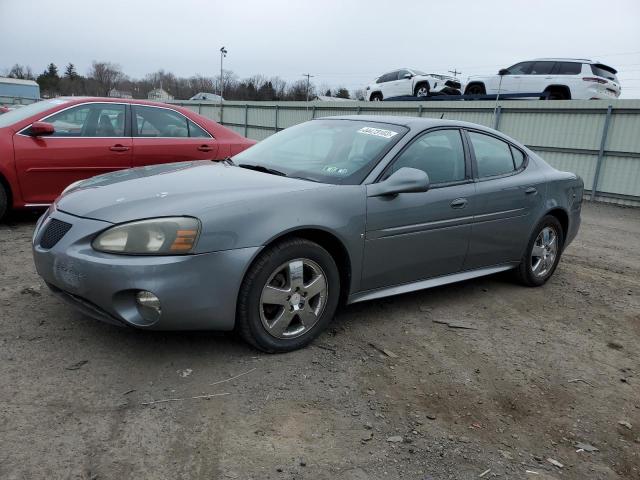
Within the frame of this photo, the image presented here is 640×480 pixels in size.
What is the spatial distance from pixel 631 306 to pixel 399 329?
7.76 feet

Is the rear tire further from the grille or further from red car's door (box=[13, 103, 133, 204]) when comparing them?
the grille

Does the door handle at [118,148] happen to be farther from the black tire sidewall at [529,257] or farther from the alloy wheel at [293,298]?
the black tire sidewall at [529,257]

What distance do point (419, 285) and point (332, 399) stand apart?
147 cm

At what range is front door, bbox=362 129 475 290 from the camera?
375 centimetres

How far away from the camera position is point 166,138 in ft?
22.4

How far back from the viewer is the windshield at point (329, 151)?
3.82 metres

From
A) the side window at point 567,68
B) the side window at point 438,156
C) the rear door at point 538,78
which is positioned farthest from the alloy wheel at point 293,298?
the rear door at point 538,78

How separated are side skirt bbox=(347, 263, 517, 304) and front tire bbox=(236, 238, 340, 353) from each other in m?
0.28

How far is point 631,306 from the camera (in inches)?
192

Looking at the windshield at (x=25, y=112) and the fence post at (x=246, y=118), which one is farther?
the fence post at (x=246, y=118)

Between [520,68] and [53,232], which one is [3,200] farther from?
[520,68]

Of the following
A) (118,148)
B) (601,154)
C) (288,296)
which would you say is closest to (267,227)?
(288,296)

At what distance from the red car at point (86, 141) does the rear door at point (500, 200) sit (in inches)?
142

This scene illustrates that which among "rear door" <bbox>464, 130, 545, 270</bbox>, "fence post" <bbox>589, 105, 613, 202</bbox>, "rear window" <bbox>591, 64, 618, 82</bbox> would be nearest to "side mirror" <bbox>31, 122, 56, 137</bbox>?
"rear door" <bbox>464, 130, 545, 270</bbox>
